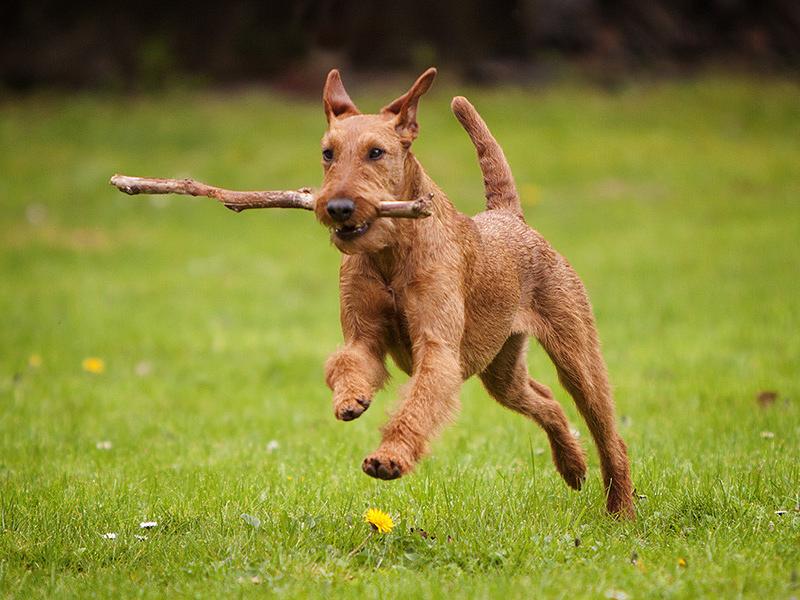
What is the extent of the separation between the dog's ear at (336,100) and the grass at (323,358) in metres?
1.66

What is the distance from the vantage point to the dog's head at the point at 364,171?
3.89 metres

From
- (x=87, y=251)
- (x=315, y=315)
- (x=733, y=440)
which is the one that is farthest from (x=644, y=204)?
(x=733, y=440)

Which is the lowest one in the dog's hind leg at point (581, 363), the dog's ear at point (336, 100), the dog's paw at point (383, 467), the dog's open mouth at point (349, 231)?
the dog's hind leg at point (581, 363)

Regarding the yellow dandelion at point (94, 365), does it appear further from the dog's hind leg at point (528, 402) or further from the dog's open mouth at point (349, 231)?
the dog's open mouth at point (349, 231)

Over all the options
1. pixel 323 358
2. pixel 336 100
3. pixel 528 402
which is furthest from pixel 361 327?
pixel 323 358

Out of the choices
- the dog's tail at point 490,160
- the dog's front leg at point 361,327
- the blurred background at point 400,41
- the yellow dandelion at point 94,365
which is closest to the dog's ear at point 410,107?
the dog's front leg at point 361,327

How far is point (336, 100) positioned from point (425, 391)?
4.38 feet

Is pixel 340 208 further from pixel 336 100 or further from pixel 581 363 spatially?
pixel 581 363

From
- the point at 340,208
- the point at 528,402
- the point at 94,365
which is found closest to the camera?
the point at 340,208

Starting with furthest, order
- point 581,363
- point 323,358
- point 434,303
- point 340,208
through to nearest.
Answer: point 323,358
point 581,363
point 434,303
point 340,208

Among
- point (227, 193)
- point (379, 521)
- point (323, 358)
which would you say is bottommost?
point (323, 358)

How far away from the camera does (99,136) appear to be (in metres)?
19.3

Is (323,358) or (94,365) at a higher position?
(323,358)

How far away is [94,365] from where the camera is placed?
8.65m
